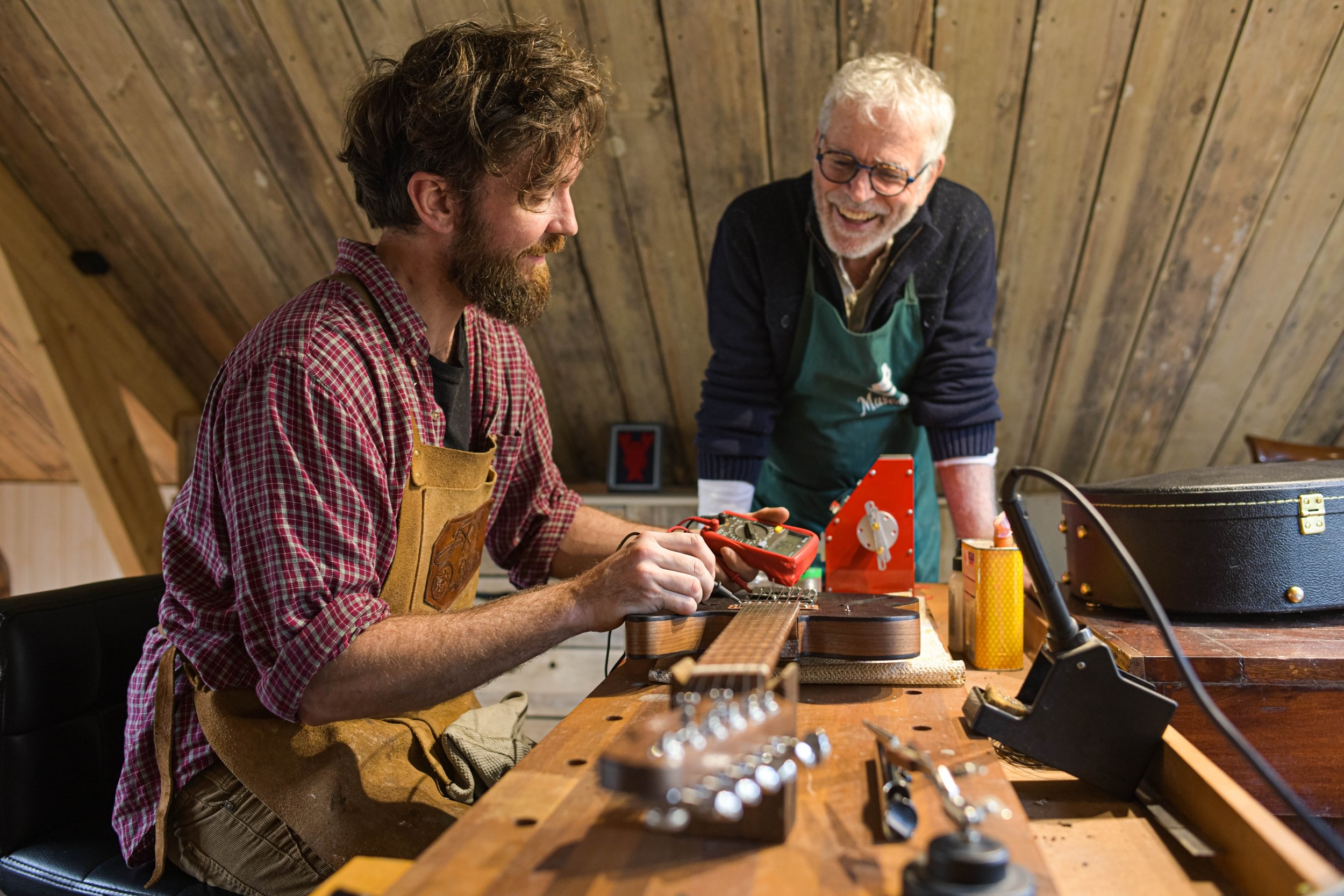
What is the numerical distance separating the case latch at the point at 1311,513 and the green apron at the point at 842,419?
2.96ft

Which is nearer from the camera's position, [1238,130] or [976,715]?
[976,715]

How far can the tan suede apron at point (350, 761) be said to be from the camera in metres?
1.11

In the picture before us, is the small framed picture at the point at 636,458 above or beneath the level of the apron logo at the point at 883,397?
beneath

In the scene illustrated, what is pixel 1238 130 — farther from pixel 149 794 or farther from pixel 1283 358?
Answer: pixel 149 794

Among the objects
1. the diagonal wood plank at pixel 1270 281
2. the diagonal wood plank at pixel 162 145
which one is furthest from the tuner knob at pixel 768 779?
the diagonal wood plank at pixel 162 145

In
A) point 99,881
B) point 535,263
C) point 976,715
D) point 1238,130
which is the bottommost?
point 99,881

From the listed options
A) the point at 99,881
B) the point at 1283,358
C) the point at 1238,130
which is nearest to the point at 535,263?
the point at 99,881

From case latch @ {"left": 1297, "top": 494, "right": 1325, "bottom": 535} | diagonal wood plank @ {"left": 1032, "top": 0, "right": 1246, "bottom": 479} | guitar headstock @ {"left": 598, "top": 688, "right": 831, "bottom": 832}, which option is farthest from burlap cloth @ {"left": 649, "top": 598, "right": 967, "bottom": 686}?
diagonal wood plank @ {"left": 1032, "top": 0, "right": 1246, "bottom": 479}

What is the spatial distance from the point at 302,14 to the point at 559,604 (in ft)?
6.63

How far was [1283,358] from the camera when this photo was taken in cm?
283

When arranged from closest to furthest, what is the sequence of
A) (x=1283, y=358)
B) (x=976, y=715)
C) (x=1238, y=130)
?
A: 1. (x=976, y=715)
2. (x=1238, y=130)
3. (x=1283, y=358)

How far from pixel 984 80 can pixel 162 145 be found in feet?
7.44

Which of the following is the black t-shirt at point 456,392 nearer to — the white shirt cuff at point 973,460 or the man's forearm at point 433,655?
the man's forearm at point 433,655

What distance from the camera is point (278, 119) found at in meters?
2.66
